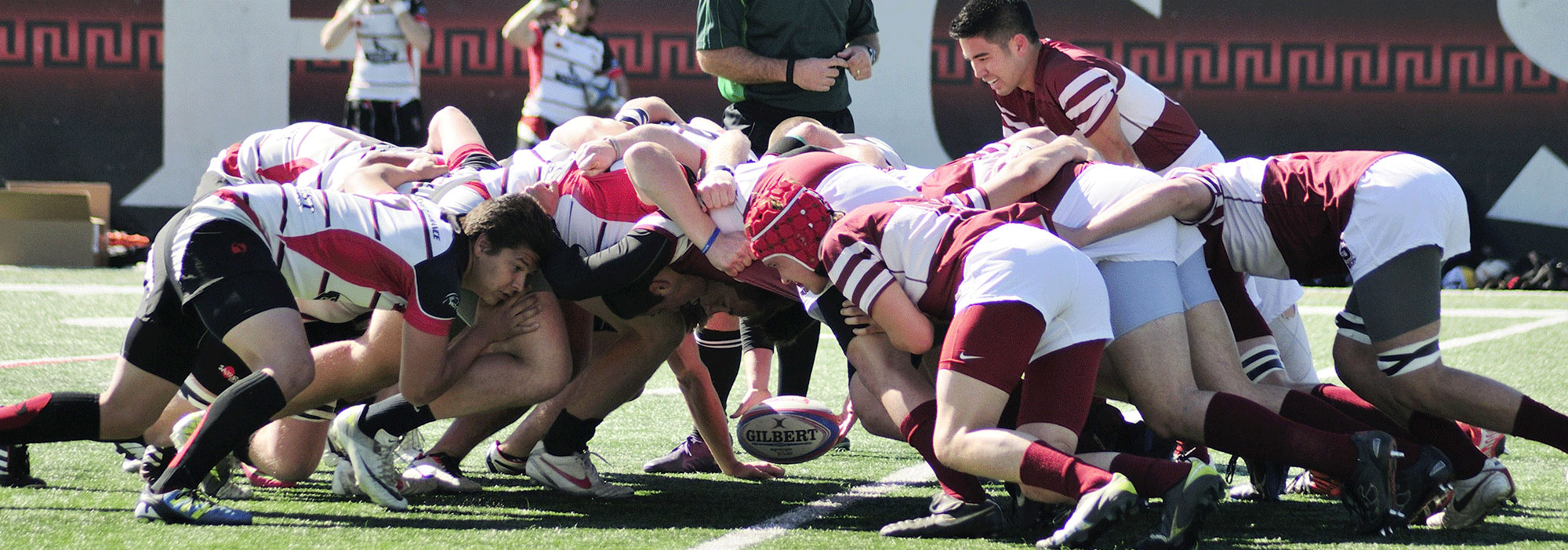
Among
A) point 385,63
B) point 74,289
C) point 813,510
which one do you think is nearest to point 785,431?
point 813,510

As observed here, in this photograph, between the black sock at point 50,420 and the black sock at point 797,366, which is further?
the black sock at point 797,366

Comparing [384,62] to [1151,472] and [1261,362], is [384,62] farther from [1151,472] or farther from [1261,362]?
[1151,472]

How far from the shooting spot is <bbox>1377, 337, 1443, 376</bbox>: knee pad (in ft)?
11.5

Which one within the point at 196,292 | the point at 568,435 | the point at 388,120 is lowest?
the point at 568,435

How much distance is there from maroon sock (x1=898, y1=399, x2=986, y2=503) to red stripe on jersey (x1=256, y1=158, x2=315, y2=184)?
2.75 meters

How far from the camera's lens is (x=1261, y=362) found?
3.96 meters

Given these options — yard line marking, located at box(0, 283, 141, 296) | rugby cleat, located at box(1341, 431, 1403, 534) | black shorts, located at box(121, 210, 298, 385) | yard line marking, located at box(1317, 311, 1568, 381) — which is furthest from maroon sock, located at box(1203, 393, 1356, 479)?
yard line marking, located at box(0, 283, 141, 296)

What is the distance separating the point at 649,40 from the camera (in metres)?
11.6

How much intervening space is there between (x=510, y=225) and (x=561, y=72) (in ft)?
21.0

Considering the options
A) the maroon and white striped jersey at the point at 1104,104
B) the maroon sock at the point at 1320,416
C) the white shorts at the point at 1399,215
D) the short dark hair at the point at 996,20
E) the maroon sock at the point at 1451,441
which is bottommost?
the maroon sock at the point at 1451,441

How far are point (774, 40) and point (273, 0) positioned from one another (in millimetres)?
7644

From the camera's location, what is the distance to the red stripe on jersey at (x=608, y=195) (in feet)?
13.5

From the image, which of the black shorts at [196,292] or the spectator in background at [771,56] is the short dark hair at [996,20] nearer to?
the spectator in background at [771,56]

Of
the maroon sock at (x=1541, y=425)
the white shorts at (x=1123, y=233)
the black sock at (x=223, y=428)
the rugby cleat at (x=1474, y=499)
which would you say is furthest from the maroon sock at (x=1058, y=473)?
the black sock at (x=223, y=428)
